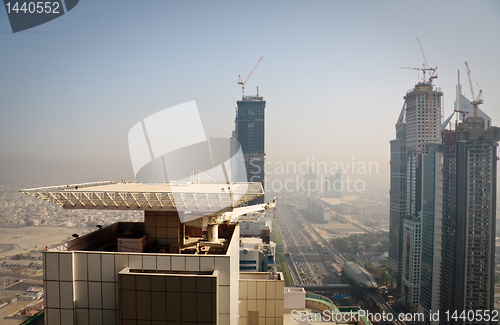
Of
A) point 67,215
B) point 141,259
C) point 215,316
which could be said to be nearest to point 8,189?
point 67,215

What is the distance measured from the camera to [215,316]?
587 centimetres

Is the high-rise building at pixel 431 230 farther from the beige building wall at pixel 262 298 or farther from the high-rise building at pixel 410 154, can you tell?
the beige building wall at pixel 262 298

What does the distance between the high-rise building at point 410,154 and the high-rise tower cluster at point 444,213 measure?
18 cm

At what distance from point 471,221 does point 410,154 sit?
19.0 meters

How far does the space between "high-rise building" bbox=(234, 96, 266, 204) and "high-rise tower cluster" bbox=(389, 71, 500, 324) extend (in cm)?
3991

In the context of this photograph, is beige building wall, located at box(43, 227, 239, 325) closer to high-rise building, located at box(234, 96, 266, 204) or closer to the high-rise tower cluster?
the high-rise tower cluster

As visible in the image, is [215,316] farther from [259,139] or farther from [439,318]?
[259,139]

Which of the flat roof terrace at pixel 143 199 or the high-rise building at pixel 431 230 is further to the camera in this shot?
the high-rise building at pixel 431 230

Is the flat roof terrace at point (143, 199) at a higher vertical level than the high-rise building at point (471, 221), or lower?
higher

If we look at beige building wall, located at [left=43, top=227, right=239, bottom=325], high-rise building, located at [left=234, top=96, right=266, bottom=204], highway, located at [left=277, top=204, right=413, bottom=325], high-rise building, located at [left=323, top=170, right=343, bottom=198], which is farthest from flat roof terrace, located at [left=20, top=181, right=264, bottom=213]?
high-rise building, located at [left=234, top=96, right=266, bottom=204]

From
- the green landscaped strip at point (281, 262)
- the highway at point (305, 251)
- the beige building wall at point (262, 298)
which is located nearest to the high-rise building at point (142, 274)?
the beige building wall at point (262, 298)

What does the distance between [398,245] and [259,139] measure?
157 ft

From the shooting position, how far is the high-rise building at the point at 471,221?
34188 mm

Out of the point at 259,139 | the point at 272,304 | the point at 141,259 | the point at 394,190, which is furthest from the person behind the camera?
the point at 259,139
